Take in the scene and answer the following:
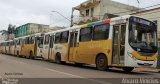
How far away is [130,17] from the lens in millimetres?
16547

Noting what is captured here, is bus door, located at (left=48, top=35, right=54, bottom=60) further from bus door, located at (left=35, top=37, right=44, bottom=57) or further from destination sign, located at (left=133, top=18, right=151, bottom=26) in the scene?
destination sign, located at (left=133, top=18, right=151, bottom=26)

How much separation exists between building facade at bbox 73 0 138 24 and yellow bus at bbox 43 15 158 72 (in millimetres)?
27644

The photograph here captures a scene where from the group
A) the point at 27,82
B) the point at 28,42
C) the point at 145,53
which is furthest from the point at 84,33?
the point at 28,42

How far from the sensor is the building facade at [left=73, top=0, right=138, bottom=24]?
49.3 metres

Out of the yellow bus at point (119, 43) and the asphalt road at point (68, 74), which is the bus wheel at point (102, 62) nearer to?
the yellow bus at point (119, 43)

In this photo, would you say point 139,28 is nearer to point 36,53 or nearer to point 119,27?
point 119,27

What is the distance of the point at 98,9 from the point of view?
163ft

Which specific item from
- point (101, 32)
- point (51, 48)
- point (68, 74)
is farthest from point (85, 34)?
point (51, 48)

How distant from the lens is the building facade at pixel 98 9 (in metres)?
49.3

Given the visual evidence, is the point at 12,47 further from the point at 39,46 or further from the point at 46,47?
the point at 46,47

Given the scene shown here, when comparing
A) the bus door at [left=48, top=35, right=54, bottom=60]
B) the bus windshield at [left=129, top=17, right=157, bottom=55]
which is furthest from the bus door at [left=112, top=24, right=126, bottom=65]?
the bus door at [left=48, top=35, right=54, bottom=60]

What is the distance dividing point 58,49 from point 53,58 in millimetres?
1528

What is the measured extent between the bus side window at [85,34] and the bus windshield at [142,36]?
164 inches

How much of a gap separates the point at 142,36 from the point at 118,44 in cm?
135
